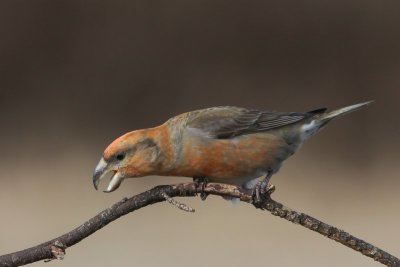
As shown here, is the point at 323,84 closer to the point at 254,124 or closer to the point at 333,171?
the point at 333,171

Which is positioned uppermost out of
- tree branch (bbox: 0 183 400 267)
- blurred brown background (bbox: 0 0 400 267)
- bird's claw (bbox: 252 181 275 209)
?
blurred brown background (bbox: 0 0 400 267)

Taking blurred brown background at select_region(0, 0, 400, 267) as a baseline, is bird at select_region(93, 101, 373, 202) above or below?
below

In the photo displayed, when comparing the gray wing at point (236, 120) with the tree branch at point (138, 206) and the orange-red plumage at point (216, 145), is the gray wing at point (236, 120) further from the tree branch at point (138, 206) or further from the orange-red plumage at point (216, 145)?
the tree branch at point (138, 206)

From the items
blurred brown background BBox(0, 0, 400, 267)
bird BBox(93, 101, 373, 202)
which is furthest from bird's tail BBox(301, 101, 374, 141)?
blurred brown background BBox(0, 0, 400, 267)

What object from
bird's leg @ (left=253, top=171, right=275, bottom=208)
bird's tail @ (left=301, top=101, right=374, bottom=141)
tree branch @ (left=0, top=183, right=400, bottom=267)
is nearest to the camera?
tree branch @ (left=0, top=183, right=400, bottom=267)

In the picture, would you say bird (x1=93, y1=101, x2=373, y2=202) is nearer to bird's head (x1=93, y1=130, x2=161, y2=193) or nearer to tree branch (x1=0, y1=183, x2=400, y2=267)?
bird's head (x1=93, y1=130, x2=161, y2=193)

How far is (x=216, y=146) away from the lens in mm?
1995

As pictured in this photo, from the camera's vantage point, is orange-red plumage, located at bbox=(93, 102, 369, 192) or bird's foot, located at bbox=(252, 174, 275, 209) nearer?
bird's foot, located at bbox=(252, 174, 275, 209)

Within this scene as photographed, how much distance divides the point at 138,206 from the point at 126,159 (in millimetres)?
356

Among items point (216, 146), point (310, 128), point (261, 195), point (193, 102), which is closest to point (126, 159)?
point (216, 146)

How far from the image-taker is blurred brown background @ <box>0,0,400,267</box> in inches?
126

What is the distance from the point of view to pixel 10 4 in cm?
321

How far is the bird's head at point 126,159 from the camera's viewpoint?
176 centimetres

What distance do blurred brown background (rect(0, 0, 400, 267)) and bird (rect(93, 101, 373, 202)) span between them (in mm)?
1053
